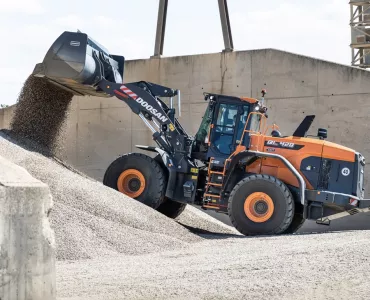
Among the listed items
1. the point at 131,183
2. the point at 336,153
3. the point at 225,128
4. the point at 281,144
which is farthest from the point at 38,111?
the point at 336,153

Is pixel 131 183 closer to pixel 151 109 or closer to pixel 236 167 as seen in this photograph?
pixel 151 109

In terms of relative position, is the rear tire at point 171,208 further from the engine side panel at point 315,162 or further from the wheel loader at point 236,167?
the engine side panel at point 315,162

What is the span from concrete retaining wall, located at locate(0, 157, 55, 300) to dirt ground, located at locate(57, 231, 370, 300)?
83cm

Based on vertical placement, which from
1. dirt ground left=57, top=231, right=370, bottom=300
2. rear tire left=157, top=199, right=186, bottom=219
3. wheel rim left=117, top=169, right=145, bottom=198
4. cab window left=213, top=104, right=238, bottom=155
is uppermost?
cab window left=213, top=104, right=238, bottom=155

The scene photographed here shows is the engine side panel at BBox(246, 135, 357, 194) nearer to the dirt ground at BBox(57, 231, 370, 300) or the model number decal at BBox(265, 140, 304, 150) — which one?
the model number decal at BBox(265, 140, 304, 150)

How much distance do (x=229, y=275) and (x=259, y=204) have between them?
5907 millimetres

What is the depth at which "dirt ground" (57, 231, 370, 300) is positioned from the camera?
245 inches

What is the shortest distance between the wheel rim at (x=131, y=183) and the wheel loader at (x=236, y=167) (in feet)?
0.06

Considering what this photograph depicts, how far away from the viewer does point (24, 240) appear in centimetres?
532

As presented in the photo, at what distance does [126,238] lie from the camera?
995 centimetres

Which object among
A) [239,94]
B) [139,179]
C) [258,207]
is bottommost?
[258,207]

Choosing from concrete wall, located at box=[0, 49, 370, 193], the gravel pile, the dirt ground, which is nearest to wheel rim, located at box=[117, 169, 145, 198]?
the gravel pile

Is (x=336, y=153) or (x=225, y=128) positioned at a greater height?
(x=225, y=128)

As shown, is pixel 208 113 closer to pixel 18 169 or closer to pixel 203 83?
pixel 203 83
